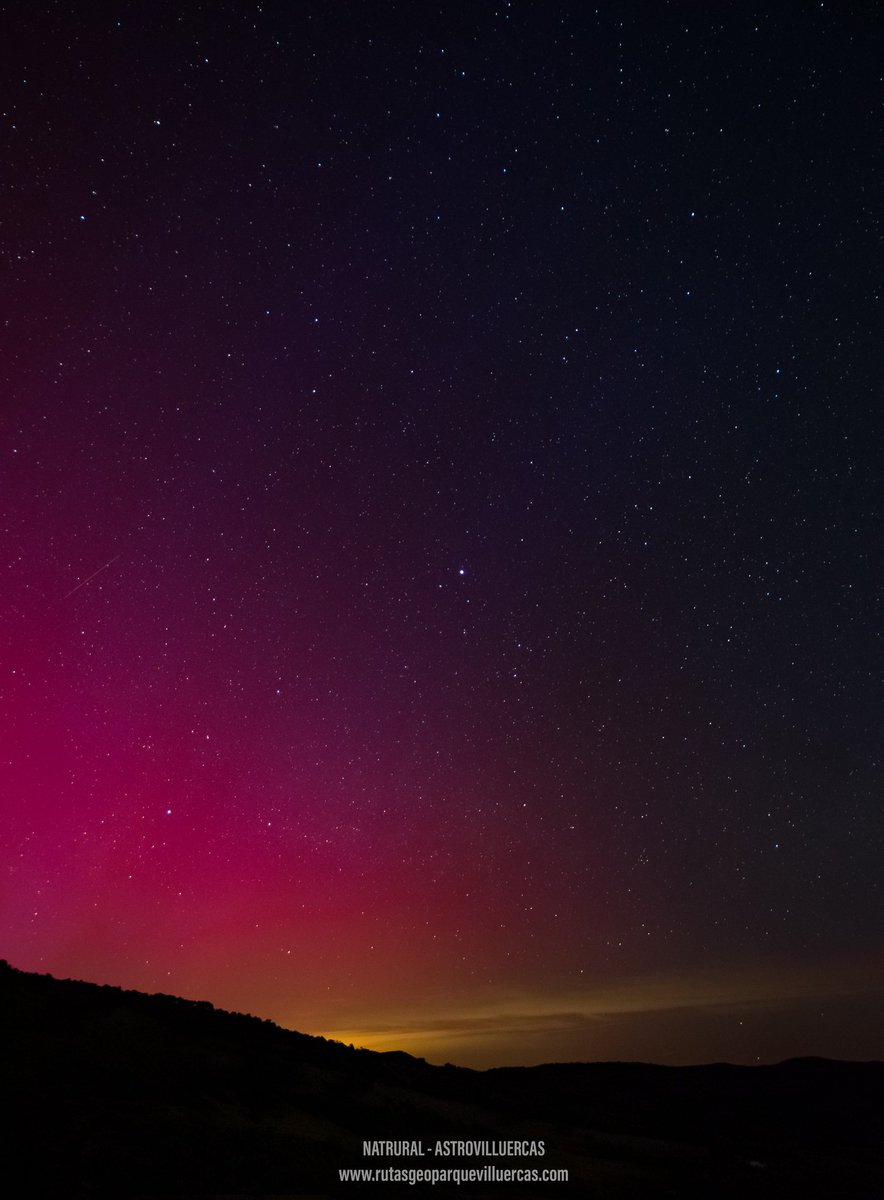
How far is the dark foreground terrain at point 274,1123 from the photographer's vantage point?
43.7 feet

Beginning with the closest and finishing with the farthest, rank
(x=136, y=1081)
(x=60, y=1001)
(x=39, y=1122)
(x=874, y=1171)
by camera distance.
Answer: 1. (x=39, y=1122)
2. (x=136, y=1081)
3. (x=60, y=1001)
4. (x=874, y=1171)

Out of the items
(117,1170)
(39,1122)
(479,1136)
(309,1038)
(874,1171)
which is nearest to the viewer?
(117,1170)

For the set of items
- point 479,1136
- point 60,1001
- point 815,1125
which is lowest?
point 815,1125

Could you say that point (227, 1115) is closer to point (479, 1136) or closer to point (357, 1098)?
point (357, 1098)

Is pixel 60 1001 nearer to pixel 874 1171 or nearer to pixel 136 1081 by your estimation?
pixel 136 1081

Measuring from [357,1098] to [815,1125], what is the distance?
32.3 m

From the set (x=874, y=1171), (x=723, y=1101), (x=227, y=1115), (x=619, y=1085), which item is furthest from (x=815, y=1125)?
(x=227, y=1115)

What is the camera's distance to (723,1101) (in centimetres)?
4222

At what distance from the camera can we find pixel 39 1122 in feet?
44.8

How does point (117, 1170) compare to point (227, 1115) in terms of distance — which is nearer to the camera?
point (117, 1170)

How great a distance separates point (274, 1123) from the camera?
1623 cm

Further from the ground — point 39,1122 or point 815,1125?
point 39,1122

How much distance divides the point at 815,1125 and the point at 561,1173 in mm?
32087

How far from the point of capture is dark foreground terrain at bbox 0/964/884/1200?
13312 millimetres
